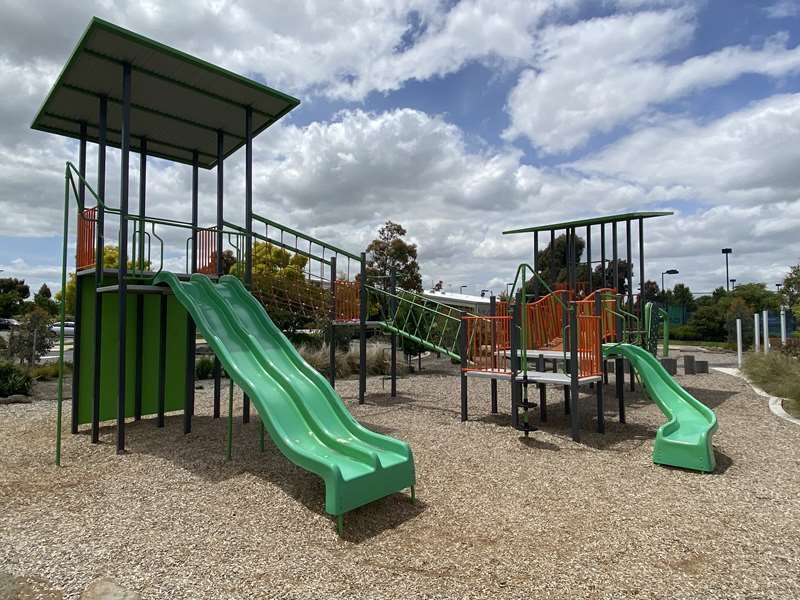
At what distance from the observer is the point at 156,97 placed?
8.21 meters

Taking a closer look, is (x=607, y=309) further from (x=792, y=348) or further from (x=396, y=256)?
(x=396, y=256)

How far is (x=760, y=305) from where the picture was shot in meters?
44.4

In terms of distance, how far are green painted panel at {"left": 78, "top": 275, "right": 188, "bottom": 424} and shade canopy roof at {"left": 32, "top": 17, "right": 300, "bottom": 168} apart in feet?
8.94

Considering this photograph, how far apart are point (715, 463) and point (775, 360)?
31.8 ft

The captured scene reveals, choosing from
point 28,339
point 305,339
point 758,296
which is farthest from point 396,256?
point 758,296

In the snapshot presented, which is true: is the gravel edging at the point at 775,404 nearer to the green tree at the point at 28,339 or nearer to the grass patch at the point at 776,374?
the grass patch at the point at 776,374

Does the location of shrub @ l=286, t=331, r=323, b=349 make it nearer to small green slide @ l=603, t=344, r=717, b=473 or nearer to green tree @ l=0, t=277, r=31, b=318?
small green slide @ l=603, t=344, r=717, b=473

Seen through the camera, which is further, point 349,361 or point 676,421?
point 349,361

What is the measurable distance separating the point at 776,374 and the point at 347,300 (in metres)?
10.8

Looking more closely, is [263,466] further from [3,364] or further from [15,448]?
[3,364]

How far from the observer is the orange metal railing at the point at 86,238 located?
A: 315 inches

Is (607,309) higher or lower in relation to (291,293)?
lower

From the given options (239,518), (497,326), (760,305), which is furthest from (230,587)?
(760,305)

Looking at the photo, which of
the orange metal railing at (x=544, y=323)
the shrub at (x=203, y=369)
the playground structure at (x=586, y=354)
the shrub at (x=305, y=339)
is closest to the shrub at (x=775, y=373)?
the playground structure at (x=586, y=354)
